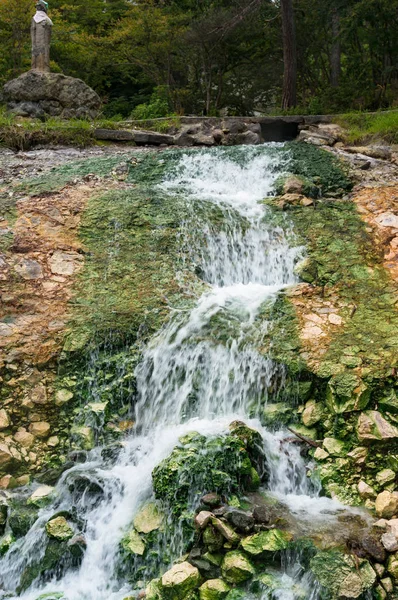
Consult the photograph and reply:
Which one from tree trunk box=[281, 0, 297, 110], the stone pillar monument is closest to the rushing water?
tree trunk box=[281, 0, 297, 110]

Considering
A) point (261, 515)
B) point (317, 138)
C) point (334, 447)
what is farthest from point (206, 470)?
point (317, 138)

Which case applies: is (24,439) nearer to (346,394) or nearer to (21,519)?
(21,519)

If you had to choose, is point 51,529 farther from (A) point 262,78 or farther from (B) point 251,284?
(A) point 262,78

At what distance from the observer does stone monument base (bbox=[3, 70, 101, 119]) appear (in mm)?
13305

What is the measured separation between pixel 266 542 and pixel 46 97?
11837 mm

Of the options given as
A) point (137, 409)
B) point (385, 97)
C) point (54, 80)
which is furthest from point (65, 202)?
point (385, 97)

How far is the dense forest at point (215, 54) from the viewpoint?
14609 millimetres

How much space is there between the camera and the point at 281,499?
4734mm

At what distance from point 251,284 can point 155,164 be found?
3498 millimetres

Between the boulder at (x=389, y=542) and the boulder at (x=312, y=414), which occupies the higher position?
the boulder at (x=312, y=414)

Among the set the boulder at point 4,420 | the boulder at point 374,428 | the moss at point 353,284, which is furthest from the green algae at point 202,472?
the boulder at point 4,420

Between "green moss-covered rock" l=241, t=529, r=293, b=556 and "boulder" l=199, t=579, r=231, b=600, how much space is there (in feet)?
0.92

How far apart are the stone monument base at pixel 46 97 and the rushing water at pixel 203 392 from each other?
21.0 feet

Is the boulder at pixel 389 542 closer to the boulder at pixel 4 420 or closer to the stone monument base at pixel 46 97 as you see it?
the boulder at pixel 4 420
